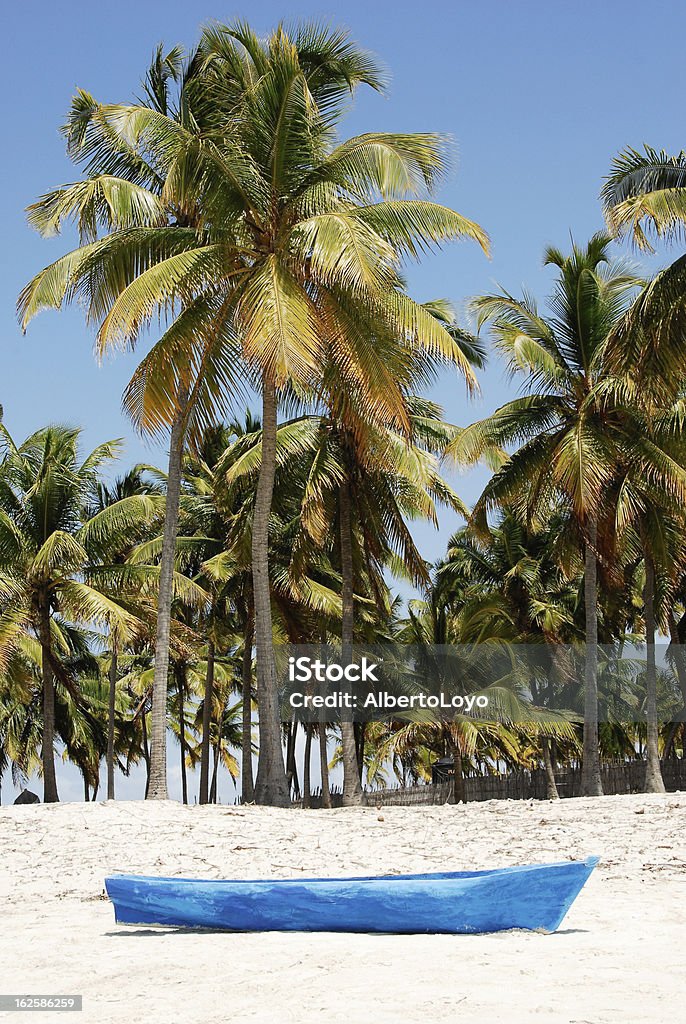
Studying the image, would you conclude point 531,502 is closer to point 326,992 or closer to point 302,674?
point 302,674

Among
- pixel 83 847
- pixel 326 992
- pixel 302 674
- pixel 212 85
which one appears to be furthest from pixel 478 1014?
pixel 302 674

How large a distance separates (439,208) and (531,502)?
305 inches

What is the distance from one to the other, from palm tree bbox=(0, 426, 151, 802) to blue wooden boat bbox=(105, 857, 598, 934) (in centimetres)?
1420

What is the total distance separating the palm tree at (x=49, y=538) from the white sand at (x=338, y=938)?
8495mm

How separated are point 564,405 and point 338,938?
15658mm

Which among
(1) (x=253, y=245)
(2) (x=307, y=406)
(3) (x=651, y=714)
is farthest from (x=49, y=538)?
(3) (x=651, y=714)

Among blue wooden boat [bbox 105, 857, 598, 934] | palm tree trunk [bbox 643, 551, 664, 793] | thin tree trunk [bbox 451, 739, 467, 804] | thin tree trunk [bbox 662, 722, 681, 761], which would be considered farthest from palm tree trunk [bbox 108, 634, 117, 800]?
blue wooden boat [bbox 105, 857, 598, 934]

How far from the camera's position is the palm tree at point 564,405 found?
67.2 ft

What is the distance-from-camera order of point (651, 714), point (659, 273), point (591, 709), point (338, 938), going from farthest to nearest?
point (651, 714) → point (591, 709) → point (659, 273) → point (338, 938)

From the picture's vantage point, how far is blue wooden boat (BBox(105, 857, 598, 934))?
718 centimetres

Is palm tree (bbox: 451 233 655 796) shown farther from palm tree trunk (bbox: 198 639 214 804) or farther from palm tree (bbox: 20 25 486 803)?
palm tree trunk (bbox: 198 639 214 804)

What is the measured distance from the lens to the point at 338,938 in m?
7.23

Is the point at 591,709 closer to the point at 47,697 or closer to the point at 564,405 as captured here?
the point at 564,405

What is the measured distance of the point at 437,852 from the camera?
12.0 m
